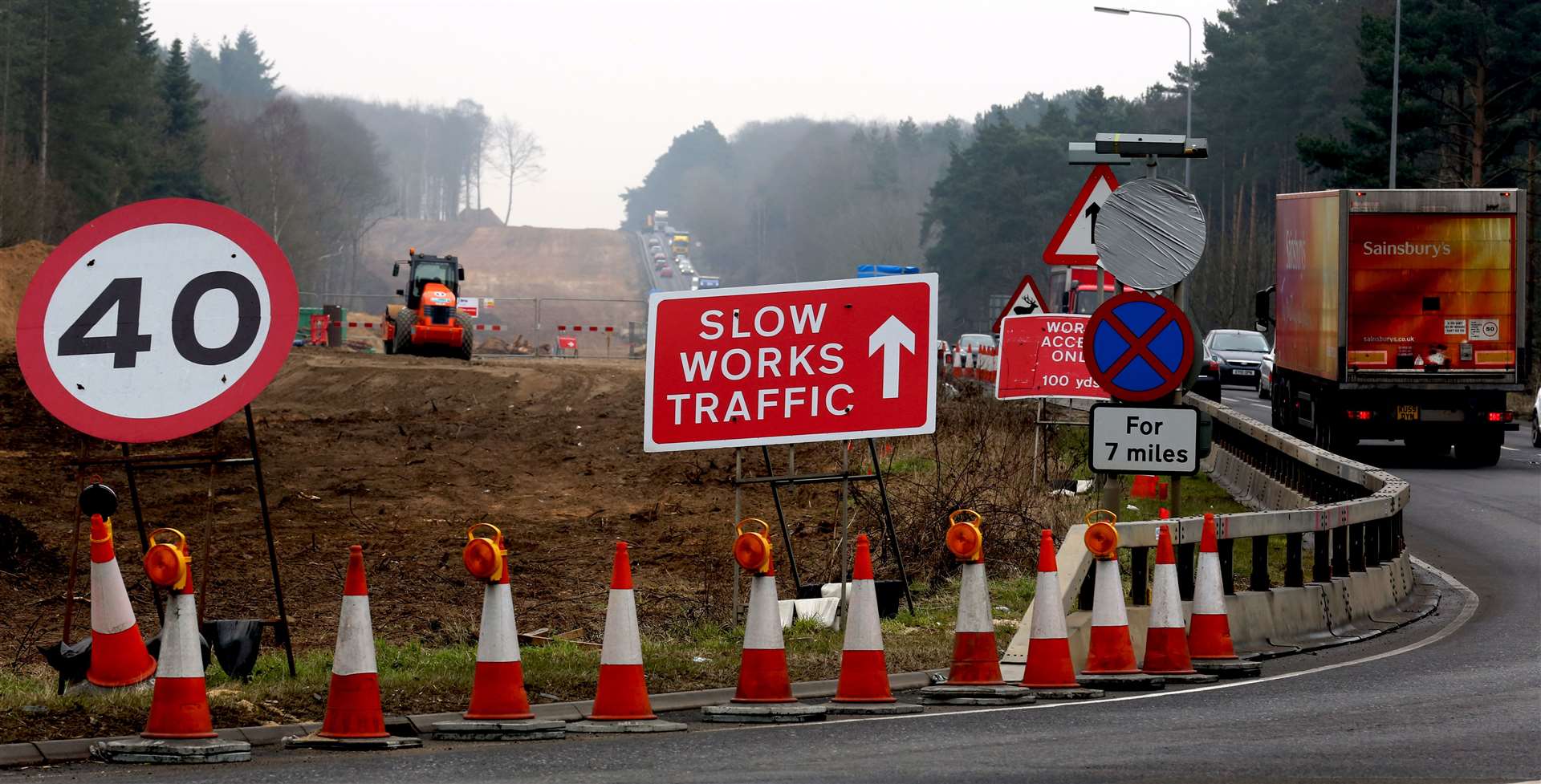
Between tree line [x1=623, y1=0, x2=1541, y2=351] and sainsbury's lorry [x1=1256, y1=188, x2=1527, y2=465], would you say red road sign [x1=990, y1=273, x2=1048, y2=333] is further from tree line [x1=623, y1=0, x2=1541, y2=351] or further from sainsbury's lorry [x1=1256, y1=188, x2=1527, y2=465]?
tree line [x1=623, y1=0, x2=1541, y2=351]

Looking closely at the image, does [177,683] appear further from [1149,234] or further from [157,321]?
[1149,234]

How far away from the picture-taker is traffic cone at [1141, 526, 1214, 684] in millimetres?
10805

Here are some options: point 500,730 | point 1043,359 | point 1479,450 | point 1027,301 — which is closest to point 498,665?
point 500,730

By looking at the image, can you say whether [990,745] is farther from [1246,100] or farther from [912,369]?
[1246,100]

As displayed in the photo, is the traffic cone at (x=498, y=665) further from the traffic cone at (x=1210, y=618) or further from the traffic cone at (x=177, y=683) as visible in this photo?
the traffic cone at (x=1210, y=618)

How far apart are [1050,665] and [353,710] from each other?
144 inches

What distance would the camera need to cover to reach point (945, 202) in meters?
122

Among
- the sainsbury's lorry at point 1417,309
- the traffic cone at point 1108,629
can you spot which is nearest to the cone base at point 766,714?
the traffic cone at point 1108,629

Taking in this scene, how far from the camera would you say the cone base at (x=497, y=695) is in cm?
885

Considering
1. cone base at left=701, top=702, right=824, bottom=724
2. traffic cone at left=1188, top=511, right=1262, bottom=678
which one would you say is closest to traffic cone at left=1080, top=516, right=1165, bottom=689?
traffic cone at left=1188, top=511, right=1262, bottom=678

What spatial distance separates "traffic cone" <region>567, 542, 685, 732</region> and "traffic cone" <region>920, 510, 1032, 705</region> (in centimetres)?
158

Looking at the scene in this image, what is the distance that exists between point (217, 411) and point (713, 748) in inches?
116

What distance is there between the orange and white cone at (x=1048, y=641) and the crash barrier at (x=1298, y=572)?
0.41m

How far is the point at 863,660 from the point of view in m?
9.73
